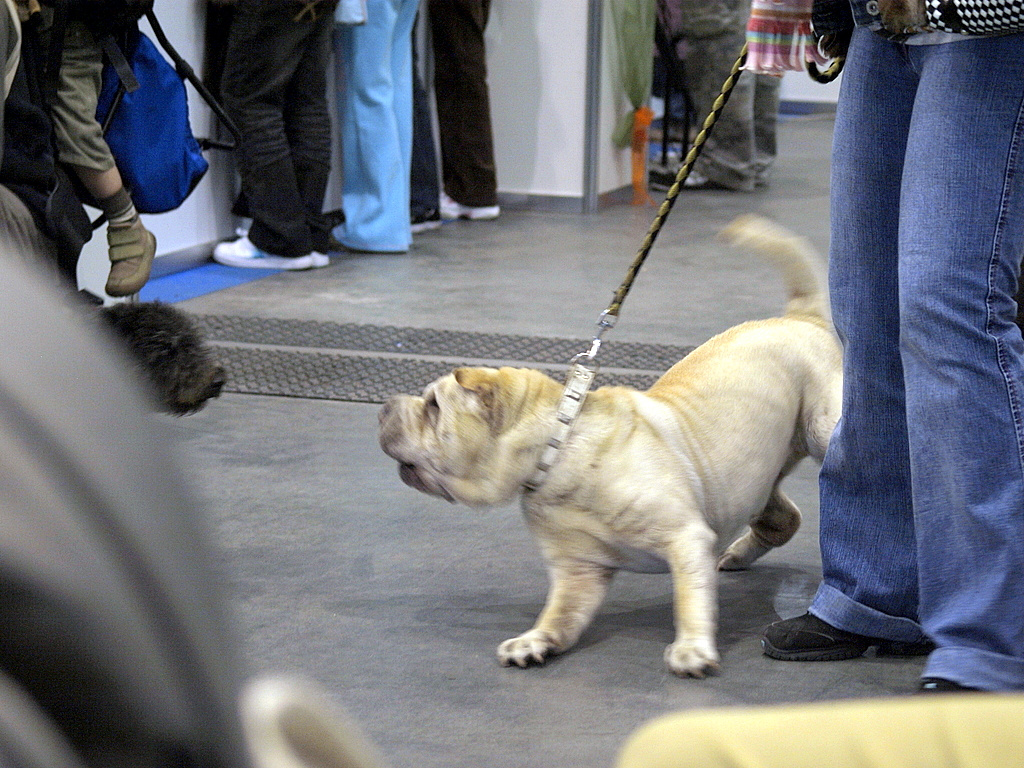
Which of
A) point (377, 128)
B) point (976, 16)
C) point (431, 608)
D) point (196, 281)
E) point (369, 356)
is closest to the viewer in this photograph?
point (976, 16)

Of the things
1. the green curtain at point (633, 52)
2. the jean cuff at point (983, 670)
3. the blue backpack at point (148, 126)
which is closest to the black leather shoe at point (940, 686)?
the jean cuff at point (983, 670)

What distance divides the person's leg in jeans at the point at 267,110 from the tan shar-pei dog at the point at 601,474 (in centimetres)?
295

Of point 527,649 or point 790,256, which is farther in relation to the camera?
point 790,256

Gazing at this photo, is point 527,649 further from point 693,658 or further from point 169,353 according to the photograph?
point 169,353

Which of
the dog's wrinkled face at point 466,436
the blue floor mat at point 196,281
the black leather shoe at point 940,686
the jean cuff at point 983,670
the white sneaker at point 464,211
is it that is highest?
the dog's wrinkled face at point 466,436

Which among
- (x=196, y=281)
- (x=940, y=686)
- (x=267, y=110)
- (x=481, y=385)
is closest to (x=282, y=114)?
(x=267, y=110)

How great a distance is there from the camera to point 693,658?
1.71 meters

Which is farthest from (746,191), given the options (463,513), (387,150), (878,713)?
(878,713)

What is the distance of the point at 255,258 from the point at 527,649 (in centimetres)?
333

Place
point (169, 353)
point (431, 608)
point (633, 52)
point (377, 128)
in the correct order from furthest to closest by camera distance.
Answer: point (633, 52)
point (377, 128)
point (169, 353)
point (431, 608)

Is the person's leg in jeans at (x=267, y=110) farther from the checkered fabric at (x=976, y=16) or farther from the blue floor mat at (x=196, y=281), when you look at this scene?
the checkered fabric at (x=976, y=16)

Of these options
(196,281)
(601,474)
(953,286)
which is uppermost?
(953,286)

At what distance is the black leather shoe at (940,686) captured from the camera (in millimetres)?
1479

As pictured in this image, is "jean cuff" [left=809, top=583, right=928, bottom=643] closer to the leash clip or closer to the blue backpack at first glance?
the leash clip
